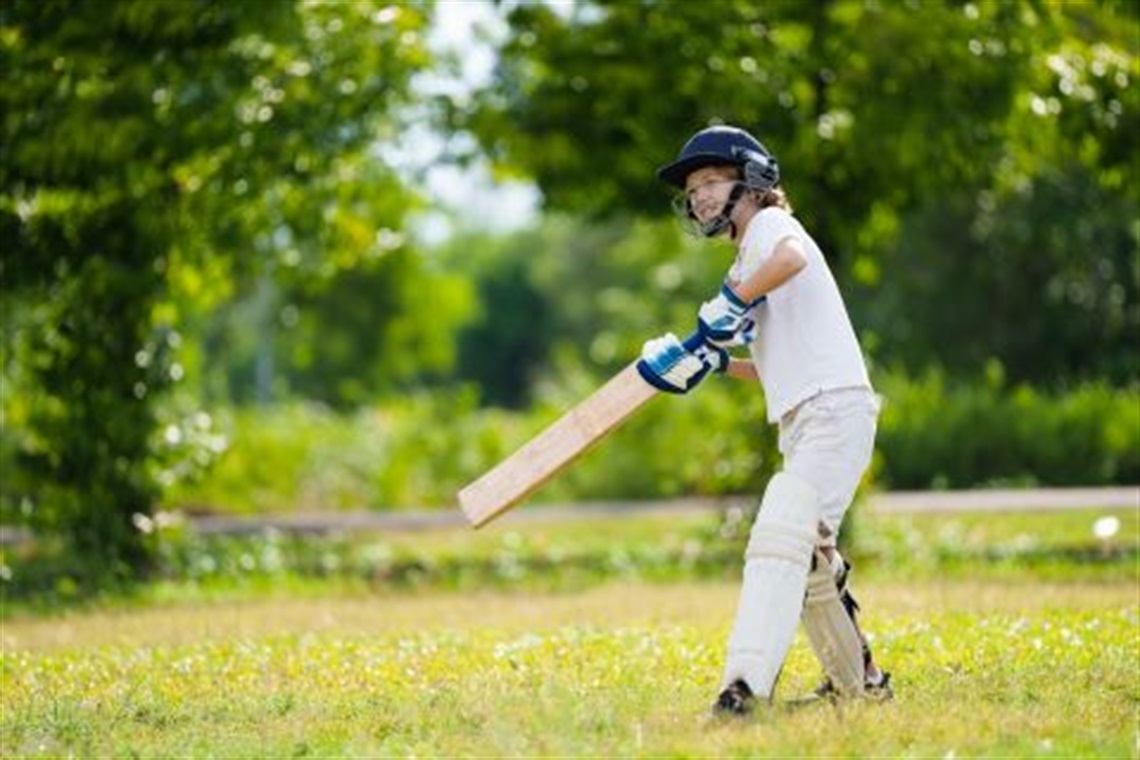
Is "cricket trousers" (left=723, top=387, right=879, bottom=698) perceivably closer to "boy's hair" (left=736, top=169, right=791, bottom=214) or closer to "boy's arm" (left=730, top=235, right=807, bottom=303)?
"boy's arm" (left=730, top=235, right=807, bottom=303)

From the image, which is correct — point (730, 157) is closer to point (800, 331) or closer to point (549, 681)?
point (800, 331)

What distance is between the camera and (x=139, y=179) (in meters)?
15.0

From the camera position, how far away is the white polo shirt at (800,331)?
729cm

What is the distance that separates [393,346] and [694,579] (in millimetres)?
23901

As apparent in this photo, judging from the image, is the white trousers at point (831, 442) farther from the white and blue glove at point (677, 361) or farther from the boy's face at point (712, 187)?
the boy's face at point (712, 187)

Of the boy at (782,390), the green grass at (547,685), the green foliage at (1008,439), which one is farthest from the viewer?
the green foliage at (1008,439)

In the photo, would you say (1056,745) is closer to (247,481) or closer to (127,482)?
(127,482)

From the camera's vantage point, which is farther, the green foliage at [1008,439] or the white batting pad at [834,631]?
the green foliage at [1008,439]

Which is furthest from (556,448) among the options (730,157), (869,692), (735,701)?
(869,692)

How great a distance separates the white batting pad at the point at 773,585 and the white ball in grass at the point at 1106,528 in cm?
1042

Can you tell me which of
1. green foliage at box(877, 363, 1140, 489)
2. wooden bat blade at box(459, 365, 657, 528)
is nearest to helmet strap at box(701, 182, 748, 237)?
wooden bat blade at box(459, 365, 657, 528)

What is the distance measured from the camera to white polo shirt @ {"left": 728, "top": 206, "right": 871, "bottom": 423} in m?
7.29

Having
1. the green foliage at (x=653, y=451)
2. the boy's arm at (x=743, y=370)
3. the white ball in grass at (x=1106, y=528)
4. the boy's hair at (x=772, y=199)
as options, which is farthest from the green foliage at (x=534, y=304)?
the boy's hair at (x=772, y=199)

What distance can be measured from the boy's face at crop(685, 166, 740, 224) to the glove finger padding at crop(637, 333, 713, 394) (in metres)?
0.56
